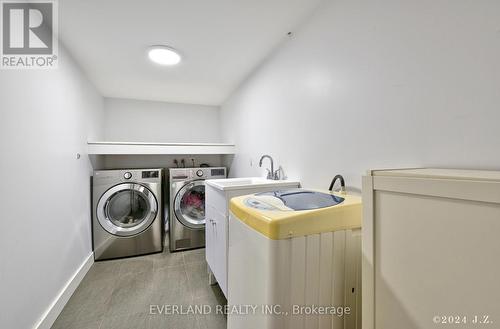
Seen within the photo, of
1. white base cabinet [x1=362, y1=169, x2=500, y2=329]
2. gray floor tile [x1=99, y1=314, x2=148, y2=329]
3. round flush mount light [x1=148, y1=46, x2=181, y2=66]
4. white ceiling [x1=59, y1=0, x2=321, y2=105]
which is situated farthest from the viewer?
round flush mount light [x1=148, y1=46, x2=181, y2=66]

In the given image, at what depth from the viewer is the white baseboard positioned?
1.45m

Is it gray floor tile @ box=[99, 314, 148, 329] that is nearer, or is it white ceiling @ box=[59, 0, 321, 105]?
white ceiling @ box=[59, 0, 321, 105]

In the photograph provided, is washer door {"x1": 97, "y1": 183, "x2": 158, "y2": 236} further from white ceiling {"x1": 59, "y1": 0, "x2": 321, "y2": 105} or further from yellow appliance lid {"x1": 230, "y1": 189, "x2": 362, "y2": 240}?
yellow appliance lid {"x1": 230, "y1": 189, "x2": 362, "y2": 240}

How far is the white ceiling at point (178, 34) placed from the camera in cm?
139

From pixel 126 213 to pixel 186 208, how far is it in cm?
77

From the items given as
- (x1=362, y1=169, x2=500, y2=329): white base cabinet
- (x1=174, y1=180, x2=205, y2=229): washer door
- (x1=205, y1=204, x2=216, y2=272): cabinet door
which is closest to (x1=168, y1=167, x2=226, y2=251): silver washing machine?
(x1=174, y1=180, x2=205, y2=229): washer door

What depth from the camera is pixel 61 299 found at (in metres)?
1.68

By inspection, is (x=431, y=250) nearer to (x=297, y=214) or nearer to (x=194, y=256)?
(x=297, y=214)

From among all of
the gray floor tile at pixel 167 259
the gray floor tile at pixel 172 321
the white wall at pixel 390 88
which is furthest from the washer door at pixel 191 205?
the white wall at pixel 390 88

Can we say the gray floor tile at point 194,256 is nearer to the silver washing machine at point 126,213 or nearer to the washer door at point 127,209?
the silver washing machine at point 126,213

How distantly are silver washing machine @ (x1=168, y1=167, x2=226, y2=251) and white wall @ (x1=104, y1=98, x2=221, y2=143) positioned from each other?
109 cm

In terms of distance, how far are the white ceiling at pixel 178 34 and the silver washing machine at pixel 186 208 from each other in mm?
1258

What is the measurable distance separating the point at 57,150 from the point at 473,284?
2.42 meters

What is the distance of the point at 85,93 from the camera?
2.41m
